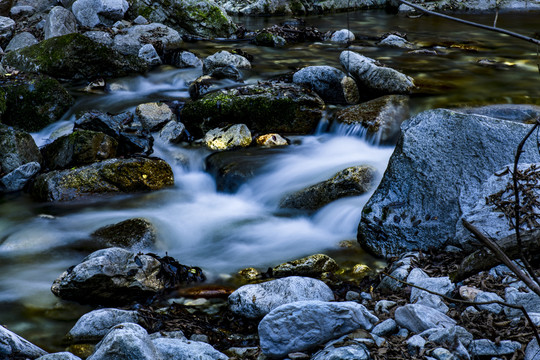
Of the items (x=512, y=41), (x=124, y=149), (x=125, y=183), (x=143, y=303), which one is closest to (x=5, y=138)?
(x=124, y=149)

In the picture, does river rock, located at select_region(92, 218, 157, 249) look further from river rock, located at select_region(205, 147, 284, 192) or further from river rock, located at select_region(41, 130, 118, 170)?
river rock, located at select_region(41, 130, 118, 170)

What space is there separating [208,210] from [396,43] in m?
9.56

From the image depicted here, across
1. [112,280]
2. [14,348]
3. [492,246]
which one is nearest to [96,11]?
[112,280]

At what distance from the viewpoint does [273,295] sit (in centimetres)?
426

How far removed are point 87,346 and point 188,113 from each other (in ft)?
19.0

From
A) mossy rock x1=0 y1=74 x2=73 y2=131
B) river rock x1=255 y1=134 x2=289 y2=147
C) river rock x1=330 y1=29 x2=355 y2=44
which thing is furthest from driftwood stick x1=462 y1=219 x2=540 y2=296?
river rock x1=330 y1=29 x2=355 y2=44

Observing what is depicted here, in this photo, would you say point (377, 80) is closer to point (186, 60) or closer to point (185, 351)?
point (186, 60)

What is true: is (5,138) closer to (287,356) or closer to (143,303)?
(143,303)

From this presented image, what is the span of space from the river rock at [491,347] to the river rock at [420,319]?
9.8 inches

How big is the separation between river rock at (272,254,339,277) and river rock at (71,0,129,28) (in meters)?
12.5

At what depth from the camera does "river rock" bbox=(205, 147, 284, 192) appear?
7.55 meters

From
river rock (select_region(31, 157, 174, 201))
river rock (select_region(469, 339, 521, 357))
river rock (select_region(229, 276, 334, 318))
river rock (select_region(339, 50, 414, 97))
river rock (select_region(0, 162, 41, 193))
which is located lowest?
river rock (select_region(0, 162, 41, 193))

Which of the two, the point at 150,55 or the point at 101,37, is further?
the point at 101,37

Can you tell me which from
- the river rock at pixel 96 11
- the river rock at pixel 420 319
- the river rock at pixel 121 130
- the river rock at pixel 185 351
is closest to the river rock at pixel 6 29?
the river rock at pixel 96 11
